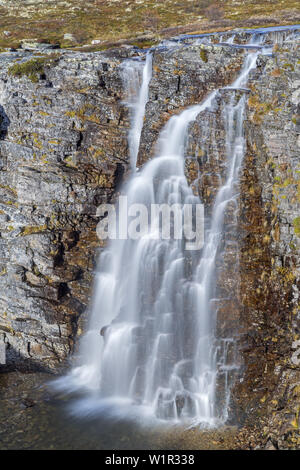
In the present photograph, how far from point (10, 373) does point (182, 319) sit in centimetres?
1008

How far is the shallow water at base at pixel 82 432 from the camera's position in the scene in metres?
16.2

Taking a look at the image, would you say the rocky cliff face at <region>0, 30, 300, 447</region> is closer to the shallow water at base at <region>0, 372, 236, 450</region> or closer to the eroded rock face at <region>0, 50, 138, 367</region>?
the eroded rock face at <region>0, 50, 138, 367</region>

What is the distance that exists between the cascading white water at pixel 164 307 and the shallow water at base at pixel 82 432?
1.20m

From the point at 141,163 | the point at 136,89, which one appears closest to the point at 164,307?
the point at 141,163

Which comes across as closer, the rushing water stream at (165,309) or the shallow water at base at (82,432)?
the shallow water at base at (82,432)

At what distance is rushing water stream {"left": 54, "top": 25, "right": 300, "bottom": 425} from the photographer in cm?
1861

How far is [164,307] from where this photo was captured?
786 inches

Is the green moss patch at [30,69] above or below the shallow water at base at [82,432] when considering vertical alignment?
above

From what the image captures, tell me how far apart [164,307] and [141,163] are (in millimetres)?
7986

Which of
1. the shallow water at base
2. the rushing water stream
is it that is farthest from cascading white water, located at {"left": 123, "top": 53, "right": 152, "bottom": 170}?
the shallow water at base

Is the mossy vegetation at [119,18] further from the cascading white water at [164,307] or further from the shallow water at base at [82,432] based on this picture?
the shallow water at base at [82,432]

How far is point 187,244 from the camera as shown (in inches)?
781

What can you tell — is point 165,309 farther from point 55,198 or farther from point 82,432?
point 55,198

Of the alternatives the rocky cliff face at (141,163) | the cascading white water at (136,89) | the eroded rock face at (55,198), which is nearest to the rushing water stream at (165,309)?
the rocky cliff face at (141,163)
